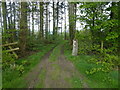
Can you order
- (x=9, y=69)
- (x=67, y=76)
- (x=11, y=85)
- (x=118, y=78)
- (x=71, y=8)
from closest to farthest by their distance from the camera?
(x=11, y=85), (x=118, y=78), (x=67, y=76), (x=9, y=69), (x=71, y=8)

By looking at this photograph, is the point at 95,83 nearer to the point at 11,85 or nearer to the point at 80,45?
the point at 11,85

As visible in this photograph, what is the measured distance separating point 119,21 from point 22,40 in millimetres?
9327

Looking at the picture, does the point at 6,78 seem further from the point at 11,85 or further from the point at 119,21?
the point at 119,21

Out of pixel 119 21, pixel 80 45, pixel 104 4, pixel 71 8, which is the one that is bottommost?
pixel 80 45

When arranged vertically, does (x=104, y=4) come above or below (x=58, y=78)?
above

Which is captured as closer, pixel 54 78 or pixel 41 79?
pixel 41 79

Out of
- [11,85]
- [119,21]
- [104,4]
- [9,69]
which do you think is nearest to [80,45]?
[104,4]

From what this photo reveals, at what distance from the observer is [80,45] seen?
1241 centimetres

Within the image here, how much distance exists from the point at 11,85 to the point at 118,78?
224 inches

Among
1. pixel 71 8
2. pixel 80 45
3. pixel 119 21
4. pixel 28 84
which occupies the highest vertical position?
pixel 71 8

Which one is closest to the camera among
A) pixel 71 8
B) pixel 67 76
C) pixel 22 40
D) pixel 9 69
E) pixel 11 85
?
pixel 11 85

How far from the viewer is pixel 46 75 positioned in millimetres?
6609

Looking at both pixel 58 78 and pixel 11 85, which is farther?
pixel 58 78

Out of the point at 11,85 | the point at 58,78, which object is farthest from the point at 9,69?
the point at 58,78
